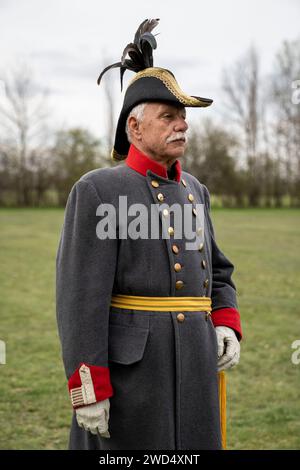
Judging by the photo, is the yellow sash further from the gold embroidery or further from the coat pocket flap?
the gold embroidery

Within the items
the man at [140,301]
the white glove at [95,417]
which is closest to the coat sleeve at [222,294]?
the man at [140,301]

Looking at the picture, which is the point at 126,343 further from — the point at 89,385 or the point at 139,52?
the point at 139,52

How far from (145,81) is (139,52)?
0.17 m

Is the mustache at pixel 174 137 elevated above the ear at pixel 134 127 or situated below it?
below

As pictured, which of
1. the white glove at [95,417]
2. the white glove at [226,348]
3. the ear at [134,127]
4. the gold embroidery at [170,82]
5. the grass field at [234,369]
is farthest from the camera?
the grass field at [234,369]

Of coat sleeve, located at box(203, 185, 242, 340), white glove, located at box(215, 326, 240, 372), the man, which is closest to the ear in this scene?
the man

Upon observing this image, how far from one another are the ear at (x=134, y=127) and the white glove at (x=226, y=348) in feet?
2.99

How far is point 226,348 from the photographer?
8.82 ft

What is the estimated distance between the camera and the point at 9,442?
406cm

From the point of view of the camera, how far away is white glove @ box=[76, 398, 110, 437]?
7.55 feet

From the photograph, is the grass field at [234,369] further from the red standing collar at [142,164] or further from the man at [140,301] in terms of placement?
the red standing collar at [142,164]

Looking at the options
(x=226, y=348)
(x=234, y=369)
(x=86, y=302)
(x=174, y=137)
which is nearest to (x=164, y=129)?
(x=174, y=137)

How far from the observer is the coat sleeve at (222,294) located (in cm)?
276
